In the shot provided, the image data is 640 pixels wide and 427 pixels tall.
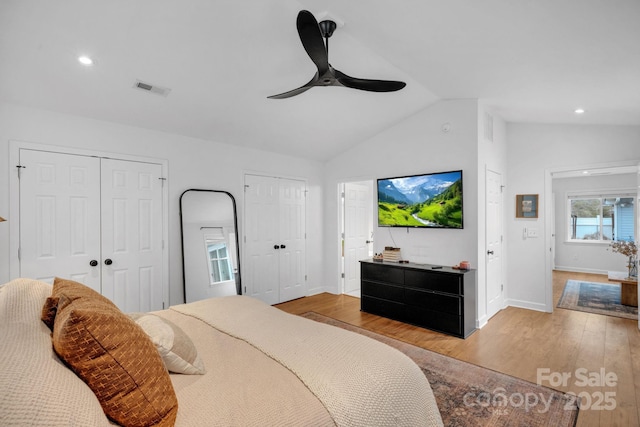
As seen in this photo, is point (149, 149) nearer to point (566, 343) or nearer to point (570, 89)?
point (570, 89)

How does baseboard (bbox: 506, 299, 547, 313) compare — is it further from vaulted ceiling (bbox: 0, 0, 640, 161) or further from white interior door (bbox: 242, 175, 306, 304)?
white interior door (bbox: 242, 175, 306, 304)

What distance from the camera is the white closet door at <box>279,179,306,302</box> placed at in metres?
4.96

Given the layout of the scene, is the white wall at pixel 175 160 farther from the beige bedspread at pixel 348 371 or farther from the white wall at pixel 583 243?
the white wall at pixel 583 243

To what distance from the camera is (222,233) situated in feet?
13.5

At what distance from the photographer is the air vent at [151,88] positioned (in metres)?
2.86

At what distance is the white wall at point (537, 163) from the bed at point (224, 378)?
384cm

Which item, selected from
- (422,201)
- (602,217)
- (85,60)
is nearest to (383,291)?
(422,201)

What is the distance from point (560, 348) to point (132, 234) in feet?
15.6

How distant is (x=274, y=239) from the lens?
4.82 m

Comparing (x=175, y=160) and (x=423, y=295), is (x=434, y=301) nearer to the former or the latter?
(x=423, y=295)

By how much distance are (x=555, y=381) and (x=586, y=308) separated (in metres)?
2.77

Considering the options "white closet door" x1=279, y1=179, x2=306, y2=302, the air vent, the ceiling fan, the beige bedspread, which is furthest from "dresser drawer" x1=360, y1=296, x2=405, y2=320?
the air vent

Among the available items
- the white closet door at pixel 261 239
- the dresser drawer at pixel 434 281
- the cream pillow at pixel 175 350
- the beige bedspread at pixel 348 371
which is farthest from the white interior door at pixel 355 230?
the cream pillow at pixel 175 350

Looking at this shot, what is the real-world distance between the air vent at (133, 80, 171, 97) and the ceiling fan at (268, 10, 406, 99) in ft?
4.37
